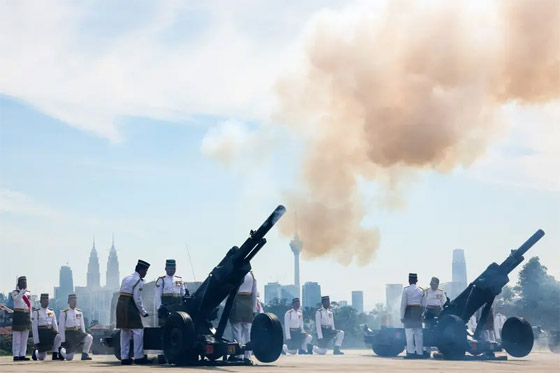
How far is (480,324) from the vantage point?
931 inches

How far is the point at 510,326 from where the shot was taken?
23.9m

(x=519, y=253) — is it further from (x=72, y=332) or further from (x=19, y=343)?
(x=19, y=343)

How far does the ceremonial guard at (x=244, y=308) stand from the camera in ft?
70.4

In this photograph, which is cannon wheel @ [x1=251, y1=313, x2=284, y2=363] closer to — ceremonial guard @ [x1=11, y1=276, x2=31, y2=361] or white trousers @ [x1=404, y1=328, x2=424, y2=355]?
white trousers @ [x1=404, y1=328, x2=424, y2=355]

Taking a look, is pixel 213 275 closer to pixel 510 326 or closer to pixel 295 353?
pixel 510 326

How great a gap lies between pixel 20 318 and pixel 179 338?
340 inches

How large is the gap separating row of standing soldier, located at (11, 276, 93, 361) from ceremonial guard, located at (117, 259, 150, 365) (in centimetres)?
559

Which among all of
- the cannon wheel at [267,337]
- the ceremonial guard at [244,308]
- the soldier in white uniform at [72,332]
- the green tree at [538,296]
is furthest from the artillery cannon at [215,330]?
the green tree at [538,296]

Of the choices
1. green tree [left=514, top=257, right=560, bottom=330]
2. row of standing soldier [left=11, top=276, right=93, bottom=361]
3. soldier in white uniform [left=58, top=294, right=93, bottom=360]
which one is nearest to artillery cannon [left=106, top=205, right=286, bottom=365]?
soldier in white uniform [left=58, top=294, right=93, bottom=360]

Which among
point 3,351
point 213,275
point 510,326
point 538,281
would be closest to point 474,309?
point 510,326

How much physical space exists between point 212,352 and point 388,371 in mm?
4196

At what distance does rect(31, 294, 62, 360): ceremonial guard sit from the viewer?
2484 centimetres

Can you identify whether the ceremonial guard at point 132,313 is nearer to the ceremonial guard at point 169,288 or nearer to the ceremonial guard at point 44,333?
the ceremonial guard at point 169,288

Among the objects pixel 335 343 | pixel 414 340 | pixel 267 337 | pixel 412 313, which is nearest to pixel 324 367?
pixel 267 337
